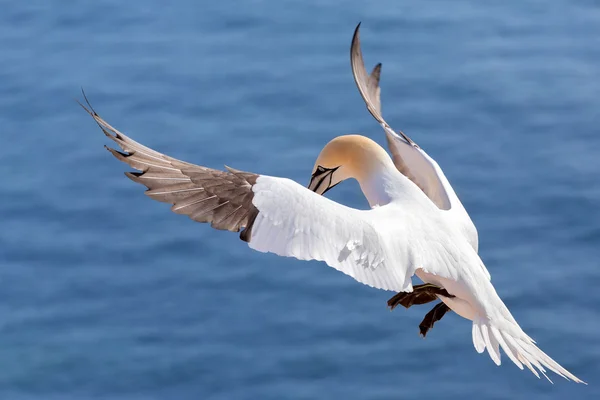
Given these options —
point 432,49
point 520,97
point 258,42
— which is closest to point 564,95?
point 520,97

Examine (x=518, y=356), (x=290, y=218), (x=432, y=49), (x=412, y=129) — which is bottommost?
(x=518, y=356)

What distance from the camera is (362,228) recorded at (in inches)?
161

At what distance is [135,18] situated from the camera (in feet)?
29.3

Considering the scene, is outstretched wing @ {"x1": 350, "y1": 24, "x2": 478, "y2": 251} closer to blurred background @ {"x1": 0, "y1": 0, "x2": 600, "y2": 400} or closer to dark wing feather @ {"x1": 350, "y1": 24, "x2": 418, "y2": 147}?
dark wing feather @ {"x1": 350, "y1": 24, "x2": 418, "y2": 147}

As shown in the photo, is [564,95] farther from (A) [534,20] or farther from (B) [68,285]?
(B) [68,285]

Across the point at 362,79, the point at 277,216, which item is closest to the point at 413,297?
the point at 277,216

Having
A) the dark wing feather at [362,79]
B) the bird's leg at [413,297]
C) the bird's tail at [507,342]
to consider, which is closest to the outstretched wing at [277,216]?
the bird's tail at [507,342]

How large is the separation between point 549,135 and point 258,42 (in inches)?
72.2

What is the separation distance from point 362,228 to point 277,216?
0.82 ft

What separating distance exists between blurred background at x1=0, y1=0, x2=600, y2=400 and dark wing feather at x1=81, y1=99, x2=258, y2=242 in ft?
7.86

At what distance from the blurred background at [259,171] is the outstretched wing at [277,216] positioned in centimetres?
239

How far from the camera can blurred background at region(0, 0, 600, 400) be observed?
656 centimetres

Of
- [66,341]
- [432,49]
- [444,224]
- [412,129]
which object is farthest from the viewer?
[432,49]

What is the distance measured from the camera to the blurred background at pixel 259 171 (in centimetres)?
656
